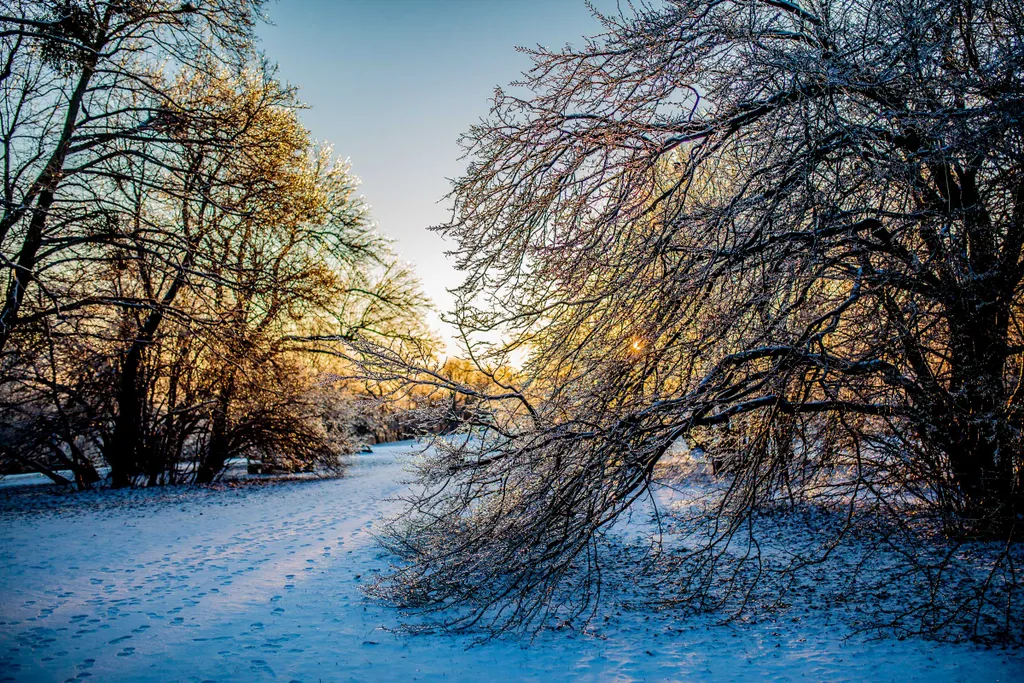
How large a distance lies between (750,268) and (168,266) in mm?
7121

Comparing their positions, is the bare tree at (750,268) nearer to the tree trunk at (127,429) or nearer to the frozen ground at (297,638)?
the frozen ground at (297,638)

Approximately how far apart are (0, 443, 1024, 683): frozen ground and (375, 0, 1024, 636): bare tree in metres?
0.51

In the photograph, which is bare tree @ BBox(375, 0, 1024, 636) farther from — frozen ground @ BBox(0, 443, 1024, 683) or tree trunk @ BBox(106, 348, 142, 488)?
tree trunk @ BBox(106, 348, 142, 488)

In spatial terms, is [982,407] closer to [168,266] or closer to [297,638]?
[297,638]

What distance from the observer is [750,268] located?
13.0 ft

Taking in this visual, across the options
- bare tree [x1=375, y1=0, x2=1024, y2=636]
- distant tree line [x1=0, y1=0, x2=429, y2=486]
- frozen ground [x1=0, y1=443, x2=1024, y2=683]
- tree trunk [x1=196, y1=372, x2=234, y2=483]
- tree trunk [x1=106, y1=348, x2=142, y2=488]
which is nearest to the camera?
bare tree [x1=375, y1=0, x2=1024, y2=636]

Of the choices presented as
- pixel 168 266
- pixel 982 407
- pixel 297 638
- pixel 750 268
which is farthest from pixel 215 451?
pixel 982 407

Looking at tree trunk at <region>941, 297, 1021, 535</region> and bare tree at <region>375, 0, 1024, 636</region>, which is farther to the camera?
tree trunk at <region>941, 297, 1021, 535</region>

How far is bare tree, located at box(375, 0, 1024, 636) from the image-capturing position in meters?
3.66

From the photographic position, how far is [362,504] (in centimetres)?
1172

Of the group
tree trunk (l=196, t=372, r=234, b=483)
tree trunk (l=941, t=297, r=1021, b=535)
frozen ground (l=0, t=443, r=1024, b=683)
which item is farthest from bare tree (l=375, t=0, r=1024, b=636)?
tree trunk (l=196, t=372, r=234, b=483)

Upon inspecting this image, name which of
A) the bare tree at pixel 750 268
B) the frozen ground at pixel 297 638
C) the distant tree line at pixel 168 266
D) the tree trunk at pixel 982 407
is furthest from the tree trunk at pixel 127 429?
the tree trunk at pixel 982 407

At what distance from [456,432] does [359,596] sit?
233 cm

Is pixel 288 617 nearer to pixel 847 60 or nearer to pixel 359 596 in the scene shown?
pixel 359 596
